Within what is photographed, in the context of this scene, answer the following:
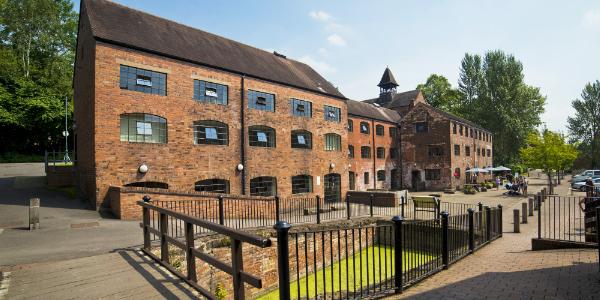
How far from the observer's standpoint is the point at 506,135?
151 feet

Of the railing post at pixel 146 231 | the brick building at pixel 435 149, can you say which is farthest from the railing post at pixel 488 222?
the brick building at pixel 435 149

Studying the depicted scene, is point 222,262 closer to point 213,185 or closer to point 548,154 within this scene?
point 213,185

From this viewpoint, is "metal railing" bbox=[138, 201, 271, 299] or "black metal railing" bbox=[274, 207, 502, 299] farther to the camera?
"black metal railing" bbox=[274, 207, 502, 299]

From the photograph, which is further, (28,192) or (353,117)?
(353,117)

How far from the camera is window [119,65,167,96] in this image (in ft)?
44.5

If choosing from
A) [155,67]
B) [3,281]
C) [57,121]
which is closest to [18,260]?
[3,281]

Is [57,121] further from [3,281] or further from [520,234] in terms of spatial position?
[520,234]

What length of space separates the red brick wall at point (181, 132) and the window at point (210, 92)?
28cm

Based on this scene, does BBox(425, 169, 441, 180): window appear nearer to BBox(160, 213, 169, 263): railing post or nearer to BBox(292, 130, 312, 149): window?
BBox(292, 130, 312, 149): window

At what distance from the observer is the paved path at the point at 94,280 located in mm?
4106

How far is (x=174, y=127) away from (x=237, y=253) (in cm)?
1289

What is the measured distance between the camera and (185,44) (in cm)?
1727

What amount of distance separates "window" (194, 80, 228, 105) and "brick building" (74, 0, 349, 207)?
6 cm

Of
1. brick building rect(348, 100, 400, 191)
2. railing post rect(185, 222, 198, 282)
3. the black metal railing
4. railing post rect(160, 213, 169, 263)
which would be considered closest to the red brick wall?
the black metal railing
